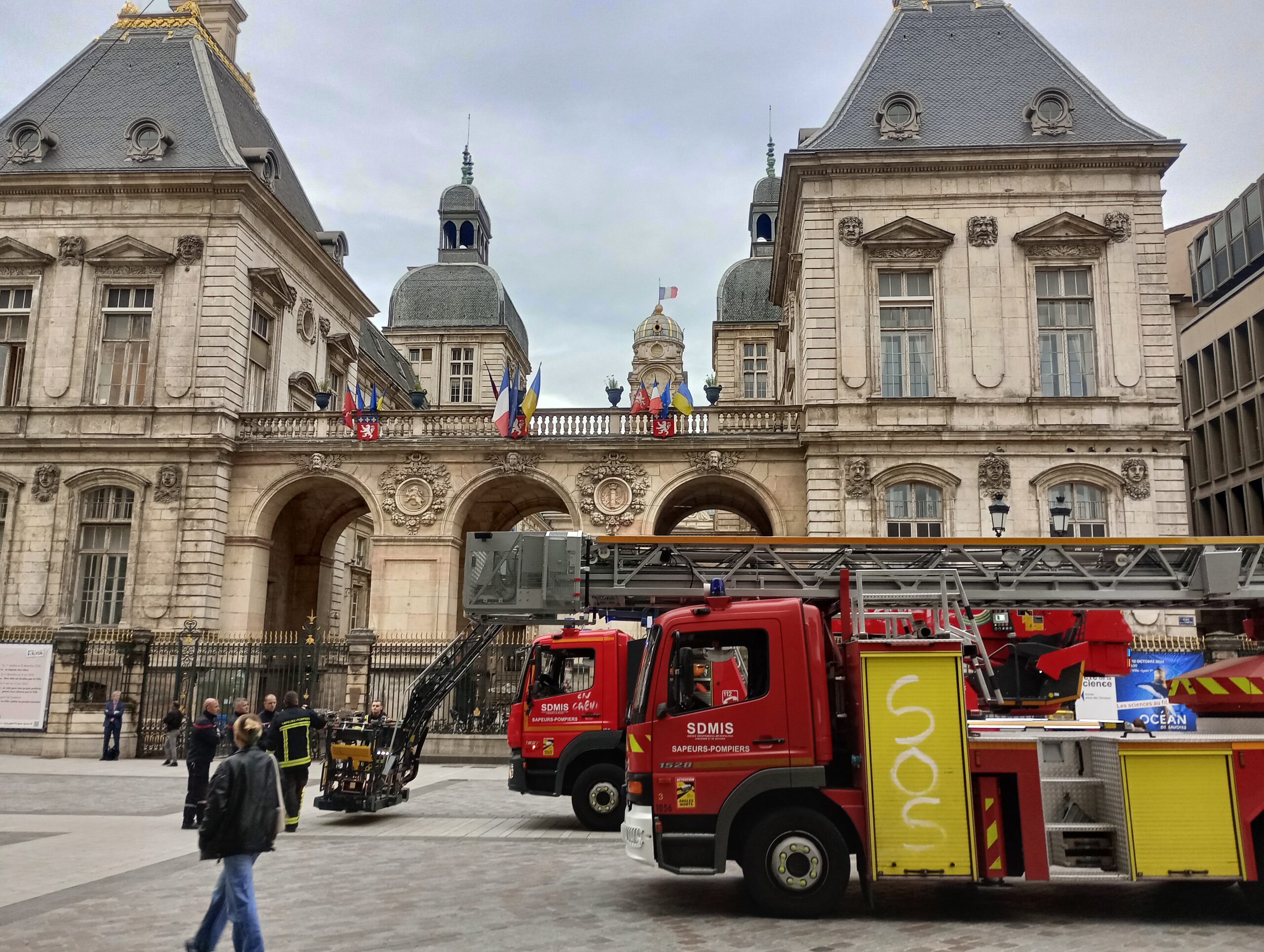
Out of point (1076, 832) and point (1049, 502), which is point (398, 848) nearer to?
point (1076, 832)

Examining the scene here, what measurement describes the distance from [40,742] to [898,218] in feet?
80.0

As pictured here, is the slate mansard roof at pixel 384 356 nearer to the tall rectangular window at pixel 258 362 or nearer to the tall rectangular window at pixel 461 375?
the tall rectangular window at pixel 461 375

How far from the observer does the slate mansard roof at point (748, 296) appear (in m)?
59.3

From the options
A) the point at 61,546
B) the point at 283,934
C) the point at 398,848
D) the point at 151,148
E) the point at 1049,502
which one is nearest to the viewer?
the point at 283,934

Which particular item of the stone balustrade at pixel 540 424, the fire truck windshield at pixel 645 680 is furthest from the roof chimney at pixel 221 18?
the fire truck windshield at pixel 645 680

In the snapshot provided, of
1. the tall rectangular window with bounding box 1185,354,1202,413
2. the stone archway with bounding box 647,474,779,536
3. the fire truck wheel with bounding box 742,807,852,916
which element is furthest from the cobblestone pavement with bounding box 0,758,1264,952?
the tall rectangular window with bounding box 1185,354,1202,413

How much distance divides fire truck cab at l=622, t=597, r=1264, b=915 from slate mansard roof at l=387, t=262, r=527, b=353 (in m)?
53.9

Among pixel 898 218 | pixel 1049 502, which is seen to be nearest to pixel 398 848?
pixel 1049 502

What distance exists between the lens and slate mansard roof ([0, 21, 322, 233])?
1150 inches

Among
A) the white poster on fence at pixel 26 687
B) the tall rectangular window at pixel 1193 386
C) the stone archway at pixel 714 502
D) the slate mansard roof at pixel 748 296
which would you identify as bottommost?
the white poster on fence at pixel 26 687

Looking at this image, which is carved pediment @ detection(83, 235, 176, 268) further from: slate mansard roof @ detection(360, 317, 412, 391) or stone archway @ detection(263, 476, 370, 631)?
slate mansard roof @ detection(360, 317, 412, 391)

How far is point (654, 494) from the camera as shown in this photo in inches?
1085

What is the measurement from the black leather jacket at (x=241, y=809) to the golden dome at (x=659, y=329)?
82.7m

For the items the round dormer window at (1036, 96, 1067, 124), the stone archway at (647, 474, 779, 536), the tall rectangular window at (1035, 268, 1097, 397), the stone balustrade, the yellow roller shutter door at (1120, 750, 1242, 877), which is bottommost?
the yellow roller shutter door at (1120, 750, 1242, 877)
